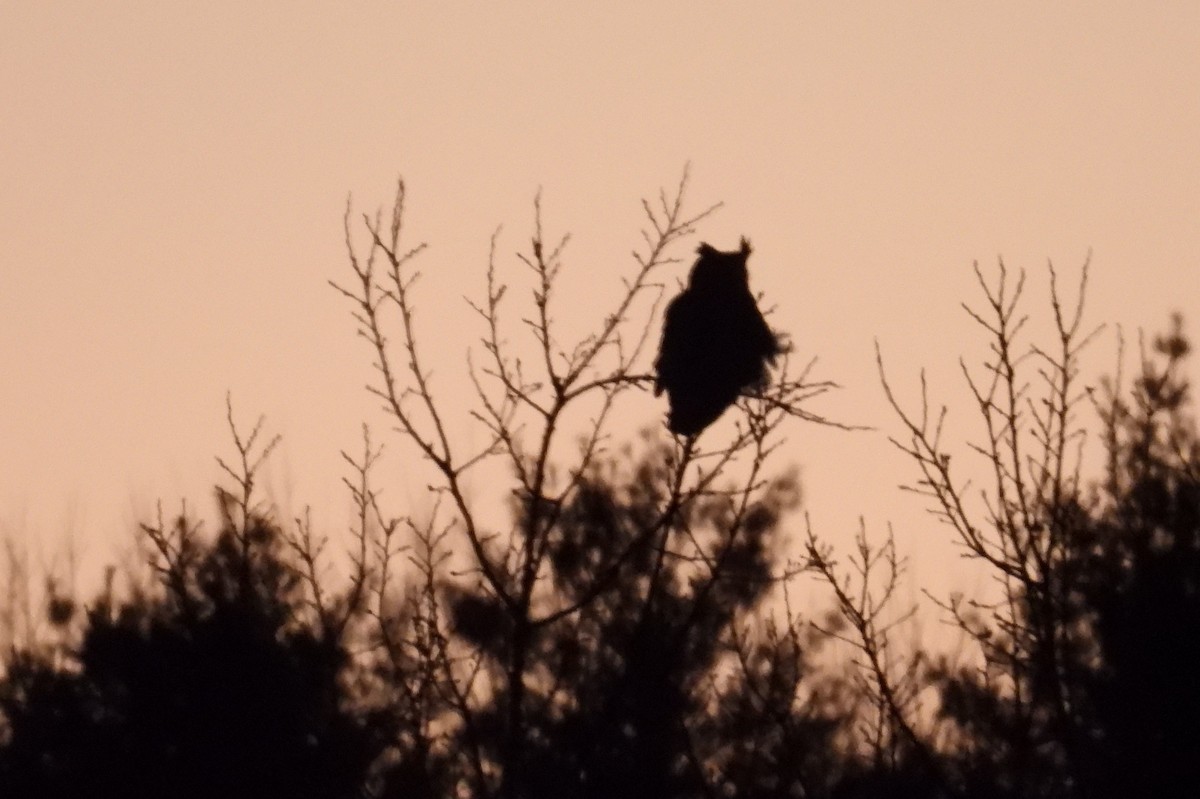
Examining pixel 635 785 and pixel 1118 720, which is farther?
pixel 635 785

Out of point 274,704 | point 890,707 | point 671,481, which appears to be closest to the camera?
point 890,707

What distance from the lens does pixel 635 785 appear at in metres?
14.4

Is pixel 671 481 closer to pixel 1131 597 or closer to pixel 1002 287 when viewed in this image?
pixel 1002 287

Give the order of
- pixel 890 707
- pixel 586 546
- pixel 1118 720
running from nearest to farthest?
1. pixel 890 707
2. pixel 1118 720
3. pixel 586 546

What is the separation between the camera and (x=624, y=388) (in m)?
7.54

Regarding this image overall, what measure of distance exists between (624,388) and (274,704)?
4220 millimetres

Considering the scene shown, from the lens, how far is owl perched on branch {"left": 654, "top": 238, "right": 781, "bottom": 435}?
8.34 metres

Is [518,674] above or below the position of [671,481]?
below

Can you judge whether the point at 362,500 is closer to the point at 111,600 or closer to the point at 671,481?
the point at 671,481

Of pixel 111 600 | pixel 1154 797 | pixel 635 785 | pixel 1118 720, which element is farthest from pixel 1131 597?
pixel 111 600

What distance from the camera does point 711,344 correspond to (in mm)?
8562

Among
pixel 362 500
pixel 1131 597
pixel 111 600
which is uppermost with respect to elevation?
pixel 111 600

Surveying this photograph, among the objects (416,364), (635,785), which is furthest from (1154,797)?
(635,785)

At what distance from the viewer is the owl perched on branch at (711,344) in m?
8.34
